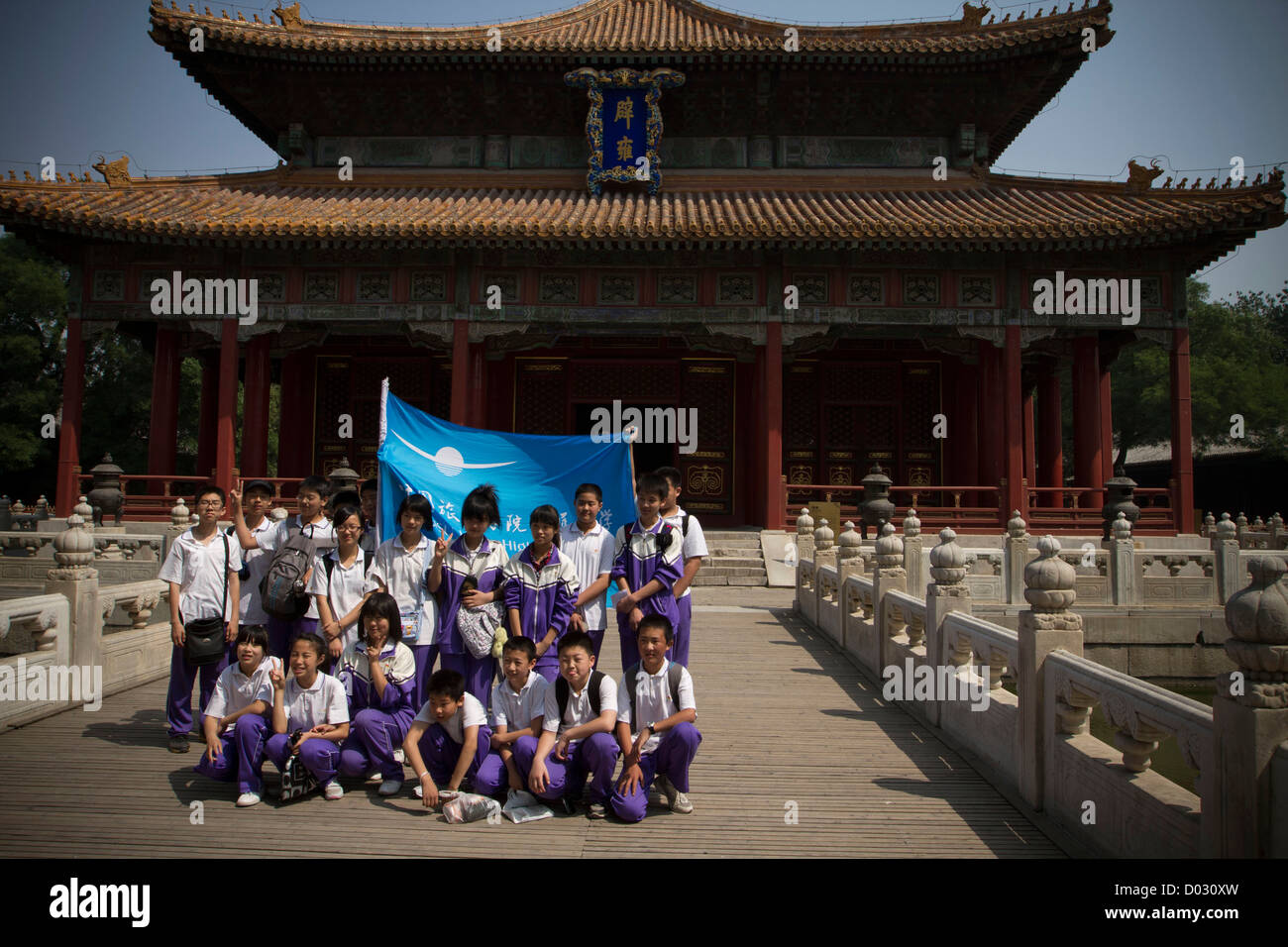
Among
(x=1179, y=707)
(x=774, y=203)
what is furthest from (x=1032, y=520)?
(x=1179, y=707)

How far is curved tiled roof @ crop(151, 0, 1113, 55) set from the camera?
52.2 feet

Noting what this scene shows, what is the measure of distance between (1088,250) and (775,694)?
12159 millimetres

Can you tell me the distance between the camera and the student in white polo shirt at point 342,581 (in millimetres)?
5023

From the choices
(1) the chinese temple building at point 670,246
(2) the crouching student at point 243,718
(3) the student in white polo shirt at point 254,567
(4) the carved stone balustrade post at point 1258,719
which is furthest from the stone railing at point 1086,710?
(1) the chinese temple building at point 670,246

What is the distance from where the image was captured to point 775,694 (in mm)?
7055

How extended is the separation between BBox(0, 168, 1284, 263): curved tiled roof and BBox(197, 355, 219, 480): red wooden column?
3.80 metres

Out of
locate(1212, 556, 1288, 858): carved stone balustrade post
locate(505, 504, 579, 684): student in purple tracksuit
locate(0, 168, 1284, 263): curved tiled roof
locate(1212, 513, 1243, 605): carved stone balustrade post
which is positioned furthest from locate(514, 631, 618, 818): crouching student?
locate(0, 168, 1284, 263): curved tiled roof

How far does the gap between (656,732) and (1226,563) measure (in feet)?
32.5

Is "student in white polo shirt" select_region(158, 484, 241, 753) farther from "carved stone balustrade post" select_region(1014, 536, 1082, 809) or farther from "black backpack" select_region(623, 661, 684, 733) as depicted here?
"carved stone balustrade post" select_region(1014, 536, 1082, 809)

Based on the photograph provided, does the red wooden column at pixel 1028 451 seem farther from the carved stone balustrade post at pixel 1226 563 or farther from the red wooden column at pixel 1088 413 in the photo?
the carved stone balustrade post at pixel 1226 563

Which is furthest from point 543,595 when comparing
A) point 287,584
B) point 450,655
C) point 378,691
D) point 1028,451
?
point 1028,451

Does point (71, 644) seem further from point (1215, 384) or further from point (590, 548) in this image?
point (1215, 384)

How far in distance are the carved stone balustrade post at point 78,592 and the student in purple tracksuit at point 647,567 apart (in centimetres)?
431

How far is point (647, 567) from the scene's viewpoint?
5207 mm
